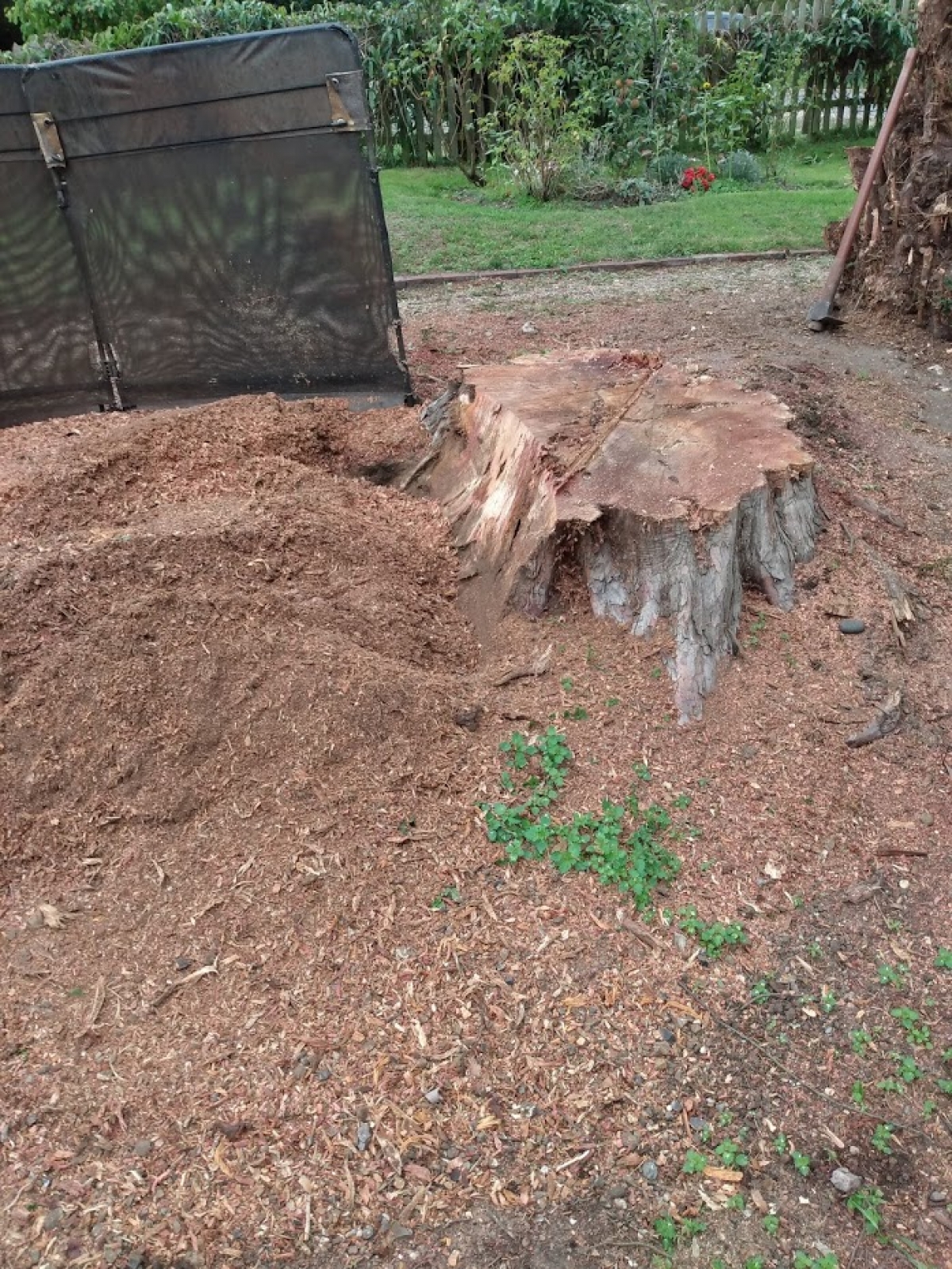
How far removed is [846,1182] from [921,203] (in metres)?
5.74

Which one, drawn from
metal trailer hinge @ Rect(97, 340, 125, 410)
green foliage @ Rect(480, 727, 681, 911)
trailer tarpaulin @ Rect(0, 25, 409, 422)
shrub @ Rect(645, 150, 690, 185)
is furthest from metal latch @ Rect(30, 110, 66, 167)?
shrub @ Rect(645, 150, 690, 185)

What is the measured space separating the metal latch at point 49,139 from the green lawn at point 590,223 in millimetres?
3829

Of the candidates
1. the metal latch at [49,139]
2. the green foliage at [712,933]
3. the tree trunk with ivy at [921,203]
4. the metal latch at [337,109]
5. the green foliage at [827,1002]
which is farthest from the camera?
the tree trunk with ivy at [921,203]

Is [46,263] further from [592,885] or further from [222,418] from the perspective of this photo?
[592,885]

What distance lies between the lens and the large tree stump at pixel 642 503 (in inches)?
109

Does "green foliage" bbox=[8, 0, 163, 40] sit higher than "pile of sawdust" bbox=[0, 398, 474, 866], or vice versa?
"green foliage" bbox=[8, 0, 163, 40]

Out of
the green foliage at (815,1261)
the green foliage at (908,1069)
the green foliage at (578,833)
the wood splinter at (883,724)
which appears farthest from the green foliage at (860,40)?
the green foliage at (815,1261)

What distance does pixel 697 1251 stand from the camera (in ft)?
5.39

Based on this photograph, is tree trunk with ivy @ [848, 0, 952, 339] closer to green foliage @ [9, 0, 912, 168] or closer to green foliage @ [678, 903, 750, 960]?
green foliage @ [678, 903, 750, 960]

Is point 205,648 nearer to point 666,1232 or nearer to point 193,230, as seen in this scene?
point 666,1232

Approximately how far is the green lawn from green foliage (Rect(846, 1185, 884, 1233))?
295 inches

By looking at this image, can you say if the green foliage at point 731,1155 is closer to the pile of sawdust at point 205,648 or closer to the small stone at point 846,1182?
the small stone at point 846,1182

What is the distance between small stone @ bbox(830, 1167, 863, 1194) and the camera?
5.64 feet

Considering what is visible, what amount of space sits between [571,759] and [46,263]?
12.8 feet
